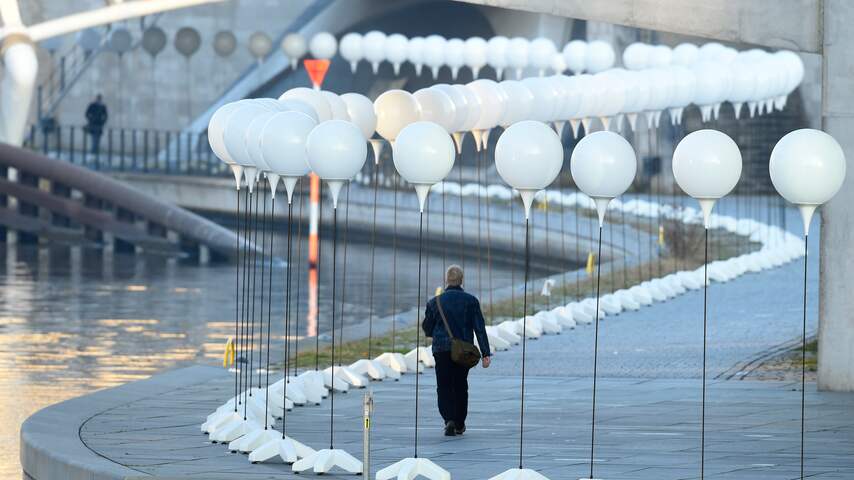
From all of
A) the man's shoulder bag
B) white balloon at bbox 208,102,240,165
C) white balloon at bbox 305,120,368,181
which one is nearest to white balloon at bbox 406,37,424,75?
white balloon at bbox 208,102,240,165

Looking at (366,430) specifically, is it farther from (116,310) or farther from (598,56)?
(598,56)

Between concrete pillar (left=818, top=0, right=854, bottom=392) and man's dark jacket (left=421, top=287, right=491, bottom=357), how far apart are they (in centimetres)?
416

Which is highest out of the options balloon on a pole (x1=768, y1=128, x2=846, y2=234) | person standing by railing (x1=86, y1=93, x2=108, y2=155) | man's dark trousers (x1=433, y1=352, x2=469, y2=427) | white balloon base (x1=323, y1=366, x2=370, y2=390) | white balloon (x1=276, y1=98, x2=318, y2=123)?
person standing by railing (x1=86, y1=93, x2=108, y2=155)

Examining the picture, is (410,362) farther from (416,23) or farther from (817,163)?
(416,23)

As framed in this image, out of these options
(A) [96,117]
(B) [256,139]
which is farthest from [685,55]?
(A) [96,117]

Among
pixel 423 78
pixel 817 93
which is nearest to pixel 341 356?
pixel 817 93

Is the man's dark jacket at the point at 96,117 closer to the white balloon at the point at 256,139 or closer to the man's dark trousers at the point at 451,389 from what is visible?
the white balloon at the point at 256,139

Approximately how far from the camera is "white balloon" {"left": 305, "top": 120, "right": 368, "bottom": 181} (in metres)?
14.8

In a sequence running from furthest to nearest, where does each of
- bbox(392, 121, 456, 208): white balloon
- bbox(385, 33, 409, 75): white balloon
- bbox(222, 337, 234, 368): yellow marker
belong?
1. bbox(385, 33, 409, 75): white balloon
2. bbox(222, 337, 234, 368): yellow marker
3. bbox(392, 121, 456, 208): white balloon

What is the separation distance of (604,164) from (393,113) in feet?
15.3

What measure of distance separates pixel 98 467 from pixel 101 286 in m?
18.8

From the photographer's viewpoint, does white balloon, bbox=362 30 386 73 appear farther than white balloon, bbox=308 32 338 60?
No

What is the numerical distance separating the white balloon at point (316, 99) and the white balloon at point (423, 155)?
8.01 ft

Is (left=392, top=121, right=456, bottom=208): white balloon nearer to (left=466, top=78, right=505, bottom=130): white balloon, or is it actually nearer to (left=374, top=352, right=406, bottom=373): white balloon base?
(left=374, top=352, right=406, bottom=373): white balloon base
